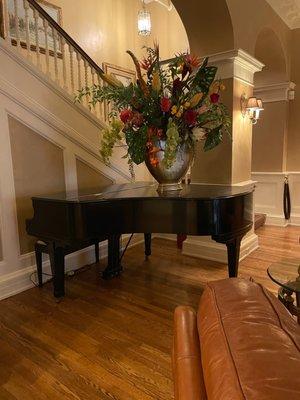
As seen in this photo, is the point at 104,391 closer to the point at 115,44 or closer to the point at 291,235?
the point at 291,235

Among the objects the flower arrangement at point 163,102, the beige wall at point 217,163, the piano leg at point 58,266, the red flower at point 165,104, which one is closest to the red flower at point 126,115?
the flower arrangement at point 163,102

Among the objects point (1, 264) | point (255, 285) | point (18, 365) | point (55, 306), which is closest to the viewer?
point (255, 285)

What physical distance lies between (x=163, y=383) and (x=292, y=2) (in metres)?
4.82

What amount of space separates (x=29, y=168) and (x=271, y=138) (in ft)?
13.1

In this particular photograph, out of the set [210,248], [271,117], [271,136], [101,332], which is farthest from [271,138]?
[101,332]

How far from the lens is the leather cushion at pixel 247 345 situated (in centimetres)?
42

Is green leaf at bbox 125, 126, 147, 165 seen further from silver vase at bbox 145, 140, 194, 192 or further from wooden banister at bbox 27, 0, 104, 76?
wooden banister at bbox 27, 0, 104, 76

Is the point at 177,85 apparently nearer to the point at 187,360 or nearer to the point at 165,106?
the point at 165,106

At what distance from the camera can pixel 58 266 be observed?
7.91ft

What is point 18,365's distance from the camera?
1721 mm

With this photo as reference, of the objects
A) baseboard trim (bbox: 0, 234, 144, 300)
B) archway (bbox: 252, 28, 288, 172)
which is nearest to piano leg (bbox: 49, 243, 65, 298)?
baseboard trim (bbox: 0, 234, 144, 300)

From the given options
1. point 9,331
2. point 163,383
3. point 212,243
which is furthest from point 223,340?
point 212,243

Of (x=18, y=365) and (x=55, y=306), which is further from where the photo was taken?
(x=55, y=306)

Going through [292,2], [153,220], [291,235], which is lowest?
[291,235]
